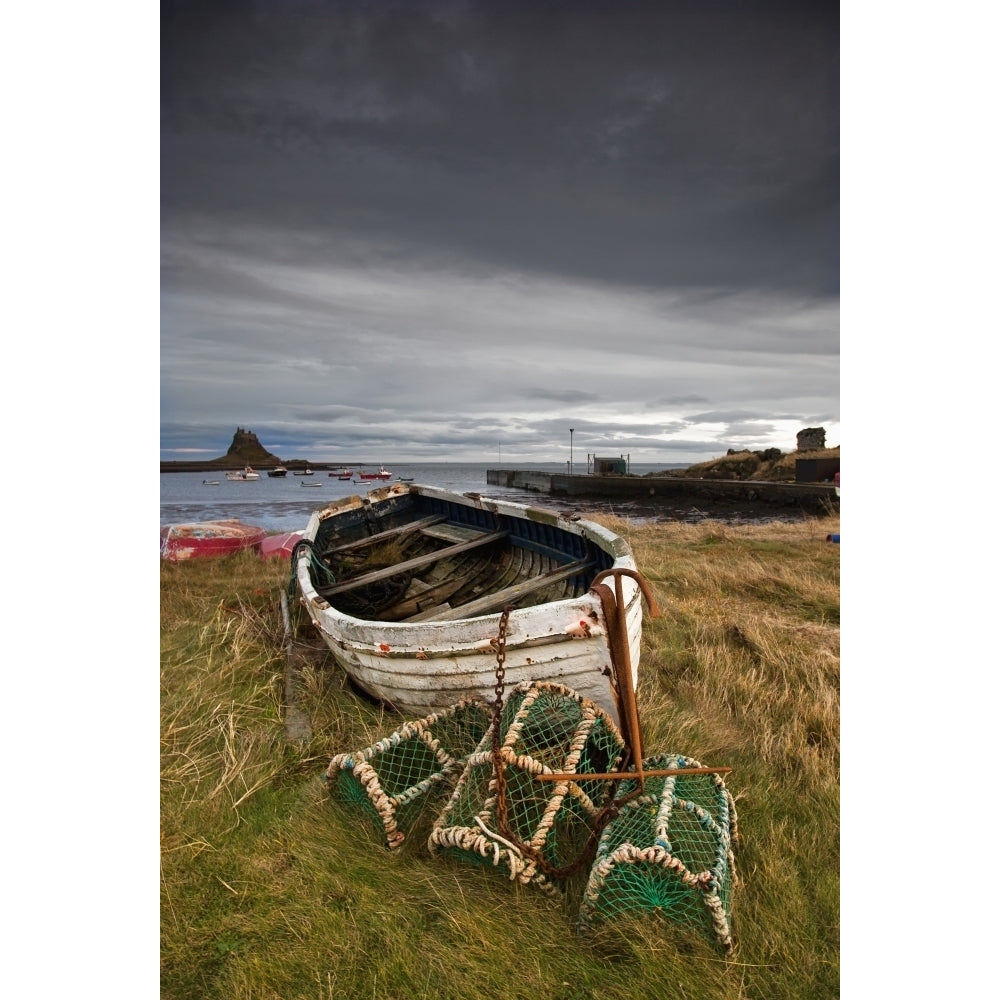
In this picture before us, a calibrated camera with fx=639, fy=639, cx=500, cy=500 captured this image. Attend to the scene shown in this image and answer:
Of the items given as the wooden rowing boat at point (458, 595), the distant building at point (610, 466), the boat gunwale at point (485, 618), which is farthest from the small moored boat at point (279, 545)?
the distant building at point (610, 466)

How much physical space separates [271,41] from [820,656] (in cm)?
477

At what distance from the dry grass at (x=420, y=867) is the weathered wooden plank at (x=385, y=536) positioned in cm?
157

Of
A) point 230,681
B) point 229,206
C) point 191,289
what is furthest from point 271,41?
point 230,681

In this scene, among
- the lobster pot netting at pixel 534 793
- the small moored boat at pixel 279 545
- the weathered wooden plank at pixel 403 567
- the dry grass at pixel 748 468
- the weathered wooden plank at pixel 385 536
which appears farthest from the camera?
the dry grass at pixel 748 468

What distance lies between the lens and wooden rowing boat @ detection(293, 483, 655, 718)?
2720 millimetres

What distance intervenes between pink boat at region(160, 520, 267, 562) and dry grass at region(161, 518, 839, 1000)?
5.31m

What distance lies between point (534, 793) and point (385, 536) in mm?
4234

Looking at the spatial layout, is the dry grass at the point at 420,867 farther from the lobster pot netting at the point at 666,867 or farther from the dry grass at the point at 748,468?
the dry grass at the point at 748,468

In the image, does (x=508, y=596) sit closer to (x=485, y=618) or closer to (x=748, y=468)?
(x=485, y=618)

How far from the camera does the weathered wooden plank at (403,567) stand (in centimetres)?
477

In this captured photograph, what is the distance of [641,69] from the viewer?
9.11ft

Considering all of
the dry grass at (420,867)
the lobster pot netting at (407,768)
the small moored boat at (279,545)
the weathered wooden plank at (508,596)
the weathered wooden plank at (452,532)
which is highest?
the weathered wooden plank at (452,532)

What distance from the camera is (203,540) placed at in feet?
31.9
